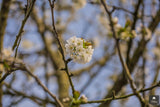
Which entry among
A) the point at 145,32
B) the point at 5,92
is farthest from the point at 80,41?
the point at 5,92

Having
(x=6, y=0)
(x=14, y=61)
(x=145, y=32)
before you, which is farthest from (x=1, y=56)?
(x=145, y=32)

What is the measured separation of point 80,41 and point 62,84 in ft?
8.53

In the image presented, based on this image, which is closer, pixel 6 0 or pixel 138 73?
pixel 6 0

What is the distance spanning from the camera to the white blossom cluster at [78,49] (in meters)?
1.21

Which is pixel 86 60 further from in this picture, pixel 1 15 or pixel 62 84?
pixel 62 84

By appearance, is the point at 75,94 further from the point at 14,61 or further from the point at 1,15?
the point at 1,15

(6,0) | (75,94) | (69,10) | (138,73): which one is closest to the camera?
(75,94)

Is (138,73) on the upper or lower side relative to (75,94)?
lower

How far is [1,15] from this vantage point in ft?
7.09

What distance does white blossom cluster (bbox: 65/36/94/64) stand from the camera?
1.21m

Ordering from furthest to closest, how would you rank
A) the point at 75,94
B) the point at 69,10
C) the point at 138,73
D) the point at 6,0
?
the point at 69,10 → the point at 138,73 → the point at 6,0 → the point at 75,94

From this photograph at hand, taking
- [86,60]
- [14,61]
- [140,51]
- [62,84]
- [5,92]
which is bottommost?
[62,84]

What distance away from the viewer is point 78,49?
1.22 metres

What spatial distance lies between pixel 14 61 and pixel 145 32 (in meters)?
1.49
